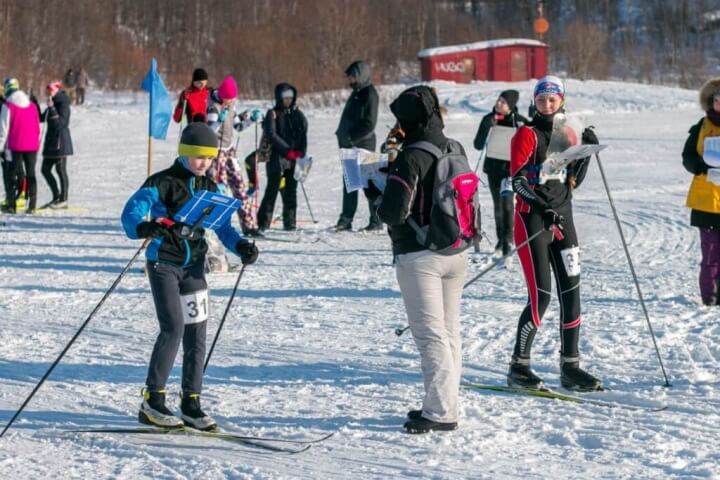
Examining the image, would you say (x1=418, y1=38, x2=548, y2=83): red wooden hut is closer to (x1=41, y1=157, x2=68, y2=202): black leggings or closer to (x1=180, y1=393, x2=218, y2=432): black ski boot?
(x1=41, y1=157, x2=68, y2=202): black leggings

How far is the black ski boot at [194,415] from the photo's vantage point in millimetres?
5520

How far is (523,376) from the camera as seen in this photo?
628cm

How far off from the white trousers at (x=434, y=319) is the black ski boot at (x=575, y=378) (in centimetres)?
106

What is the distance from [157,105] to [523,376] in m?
7.32

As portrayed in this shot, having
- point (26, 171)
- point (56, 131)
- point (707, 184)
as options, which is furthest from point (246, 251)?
point (56, 131)

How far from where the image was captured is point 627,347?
731 cm

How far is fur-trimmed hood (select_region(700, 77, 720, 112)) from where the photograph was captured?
7.91 metres

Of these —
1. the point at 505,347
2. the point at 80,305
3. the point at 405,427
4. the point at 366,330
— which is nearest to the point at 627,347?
the point at 505,347

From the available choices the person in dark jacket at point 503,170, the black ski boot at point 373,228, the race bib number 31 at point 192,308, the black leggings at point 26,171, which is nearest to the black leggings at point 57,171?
the black leggings at point 26,171

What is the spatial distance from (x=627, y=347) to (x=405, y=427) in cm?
236

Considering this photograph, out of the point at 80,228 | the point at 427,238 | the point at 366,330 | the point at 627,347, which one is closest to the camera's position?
the point at 427,238

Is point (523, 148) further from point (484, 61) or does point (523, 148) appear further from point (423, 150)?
point (484, 61)

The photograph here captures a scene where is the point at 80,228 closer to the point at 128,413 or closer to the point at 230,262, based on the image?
the point at 230,262

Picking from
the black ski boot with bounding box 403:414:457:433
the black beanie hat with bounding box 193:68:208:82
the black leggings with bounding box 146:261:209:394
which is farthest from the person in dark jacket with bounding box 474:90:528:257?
the black leggings with bounding box 146:261:209:394
